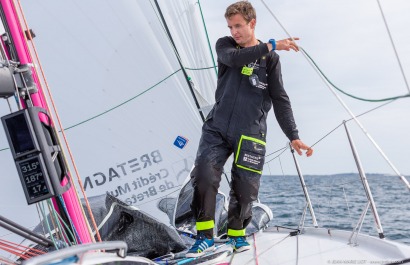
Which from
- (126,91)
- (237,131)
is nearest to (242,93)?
(237,131)

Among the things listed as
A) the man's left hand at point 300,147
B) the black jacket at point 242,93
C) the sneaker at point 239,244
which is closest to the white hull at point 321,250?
the sneaker at point 239,244

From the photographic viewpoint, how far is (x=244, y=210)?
312 centimetres

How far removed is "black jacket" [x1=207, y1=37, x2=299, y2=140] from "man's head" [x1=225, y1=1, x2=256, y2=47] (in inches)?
2.7

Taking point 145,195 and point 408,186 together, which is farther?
point 145,195

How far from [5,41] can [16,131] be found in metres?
0.50

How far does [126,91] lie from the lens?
4.36 metres

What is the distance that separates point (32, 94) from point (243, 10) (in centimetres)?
111

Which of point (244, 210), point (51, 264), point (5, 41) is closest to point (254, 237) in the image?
point (244, 210)

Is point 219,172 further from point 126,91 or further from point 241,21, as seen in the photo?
point 126,91

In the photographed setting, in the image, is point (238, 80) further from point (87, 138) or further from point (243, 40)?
point (87, 138)

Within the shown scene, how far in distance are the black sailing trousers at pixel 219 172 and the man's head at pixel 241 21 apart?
19.4 inches

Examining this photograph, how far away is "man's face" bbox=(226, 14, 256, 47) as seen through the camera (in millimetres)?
3004

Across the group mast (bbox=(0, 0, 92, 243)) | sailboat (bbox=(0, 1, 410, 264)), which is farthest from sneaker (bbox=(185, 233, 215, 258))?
sailboat (bbox=(0, 1, 410, 264))

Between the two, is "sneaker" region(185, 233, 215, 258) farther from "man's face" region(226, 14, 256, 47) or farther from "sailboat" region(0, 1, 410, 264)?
"man's face" region(226, 14, 256, 47)
